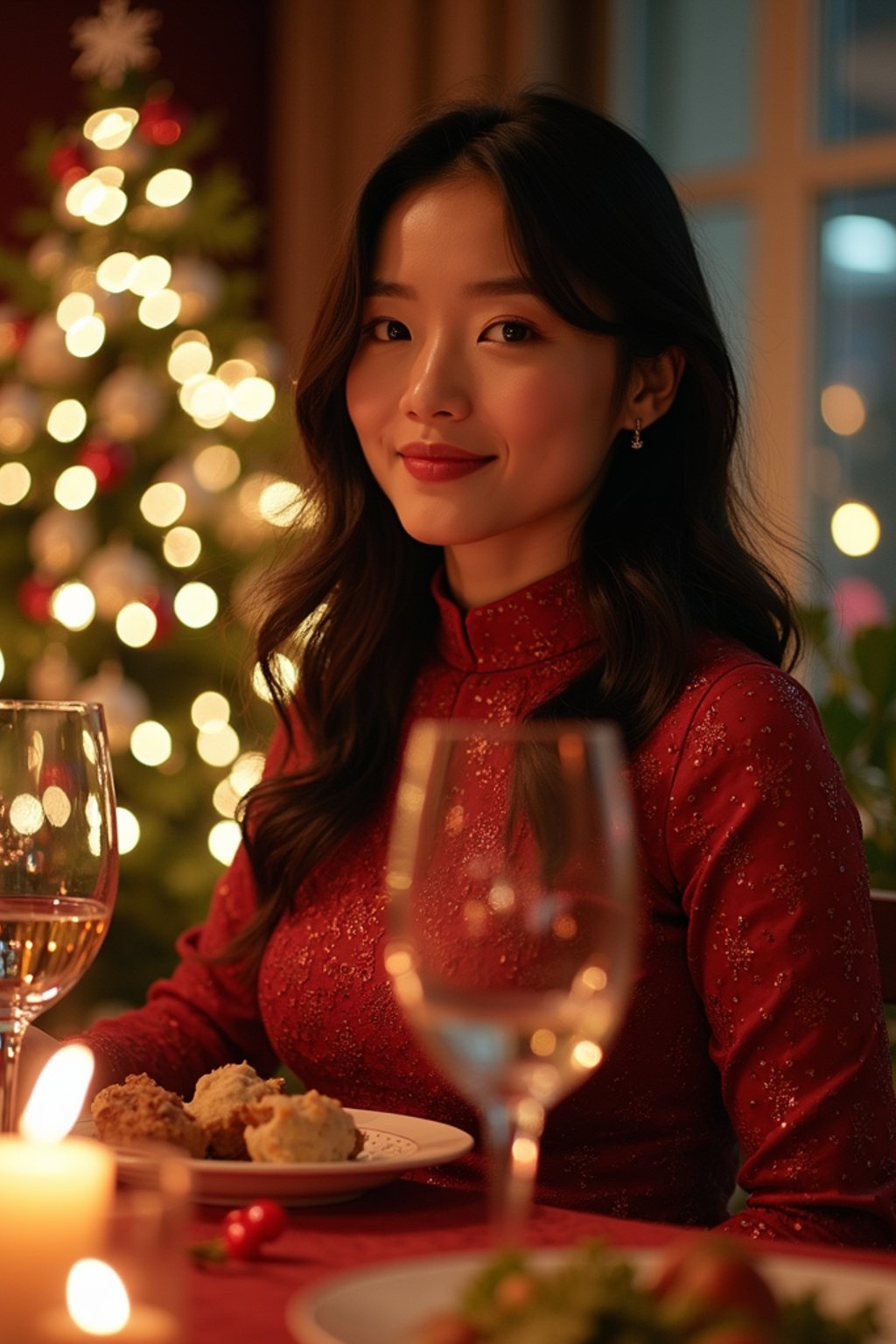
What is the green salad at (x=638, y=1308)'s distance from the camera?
561 mm

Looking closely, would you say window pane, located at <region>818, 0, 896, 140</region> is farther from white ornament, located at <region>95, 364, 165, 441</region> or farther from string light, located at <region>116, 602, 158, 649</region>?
string light, located at <region>116, 602, 158, 649</region>

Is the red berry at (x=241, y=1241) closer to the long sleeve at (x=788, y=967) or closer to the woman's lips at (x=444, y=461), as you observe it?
the long sleeve at (x=788, y=967)

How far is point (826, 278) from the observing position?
189 inches

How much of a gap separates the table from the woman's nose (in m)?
0.75

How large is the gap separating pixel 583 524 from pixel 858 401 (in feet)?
10.5

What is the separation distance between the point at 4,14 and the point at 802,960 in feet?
14.8

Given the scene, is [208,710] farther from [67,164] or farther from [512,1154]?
[512,1154]

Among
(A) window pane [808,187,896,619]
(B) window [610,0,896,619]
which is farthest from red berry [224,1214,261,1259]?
(A) window pane [808,187,896,619]

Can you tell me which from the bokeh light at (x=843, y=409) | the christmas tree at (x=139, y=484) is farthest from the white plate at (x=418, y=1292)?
the bokeh light at (x=843, y=409)

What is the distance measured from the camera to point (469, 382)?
1.61m

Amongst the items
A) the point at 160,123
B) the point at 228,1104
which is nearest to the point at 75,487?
the point at 160,123

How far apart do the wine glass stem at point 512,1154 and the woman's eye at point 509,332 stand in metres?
1.06

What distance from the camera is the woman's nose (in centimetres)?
159

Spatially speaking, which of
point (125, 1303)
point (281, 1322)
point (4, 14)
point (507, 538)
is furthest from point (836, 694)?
point (4, 14)
